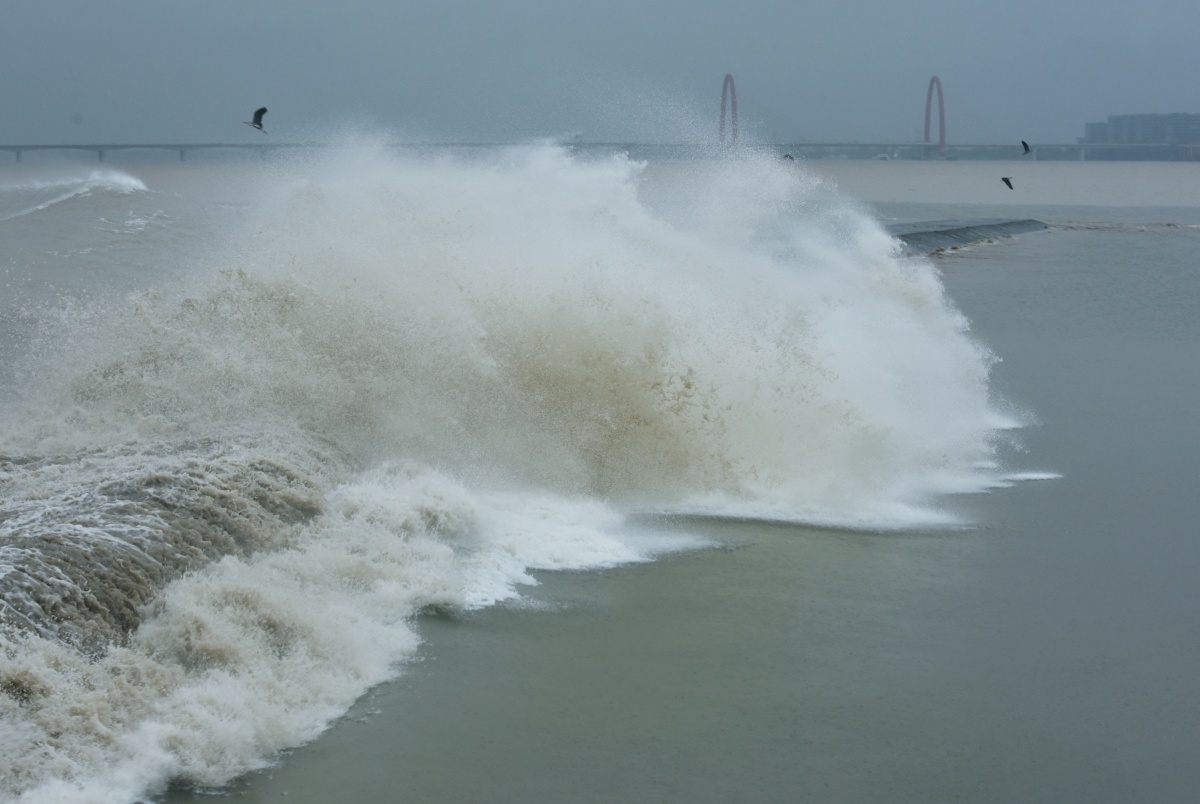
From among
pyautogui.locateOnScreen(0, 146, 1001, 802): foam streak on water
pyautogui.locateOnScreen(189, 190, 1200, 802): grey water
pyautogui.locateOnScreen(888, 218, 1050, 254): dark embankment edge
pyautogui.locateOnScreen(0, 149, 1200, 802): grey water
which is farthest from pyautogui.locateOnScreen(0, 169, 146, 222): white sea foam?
pyautogui.locateOnScreen(189, 190, 1200, 802): grey water

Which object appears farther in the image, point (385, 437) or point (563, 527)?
point (385, 437)

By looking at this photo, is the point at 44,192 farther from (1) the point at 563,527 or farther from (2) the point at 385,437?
(1) the point at 563,527

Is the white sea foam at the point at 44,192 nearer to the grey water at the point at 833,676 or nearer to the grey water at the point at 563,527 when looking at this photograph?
the grey water at the point at 563,527

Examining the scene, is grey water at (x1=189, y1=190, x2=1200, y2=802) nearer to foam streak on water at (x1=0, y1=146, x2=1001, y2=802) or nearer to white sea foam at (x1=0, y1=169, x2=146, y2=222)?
foam streak on water at (x1=0, y1=146, x2=1001, y2=802)

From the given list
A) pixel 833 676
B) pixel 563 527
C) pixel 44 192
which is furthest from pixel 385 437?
pixel 44 192

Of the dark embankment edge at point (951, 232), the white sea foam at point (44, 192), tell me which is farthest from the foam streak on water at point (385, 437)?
the dark embankment edge at point (951, 232)

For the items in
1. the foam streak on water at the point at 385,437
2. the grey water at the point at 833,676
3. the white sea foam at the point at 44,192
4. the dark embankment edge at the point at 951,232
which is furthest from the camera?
the dark embankment edge at the point at 951,232

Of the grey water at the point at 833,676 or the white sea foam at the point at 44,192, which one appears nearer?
the grey water at the point at 833,676

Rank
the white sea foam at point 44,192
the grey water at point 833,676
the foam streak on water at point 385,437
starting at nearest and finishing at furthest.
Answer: the grey water at point 833,676 → the foam streak on water at point 385,437 → the white sea foam at point 44,192
